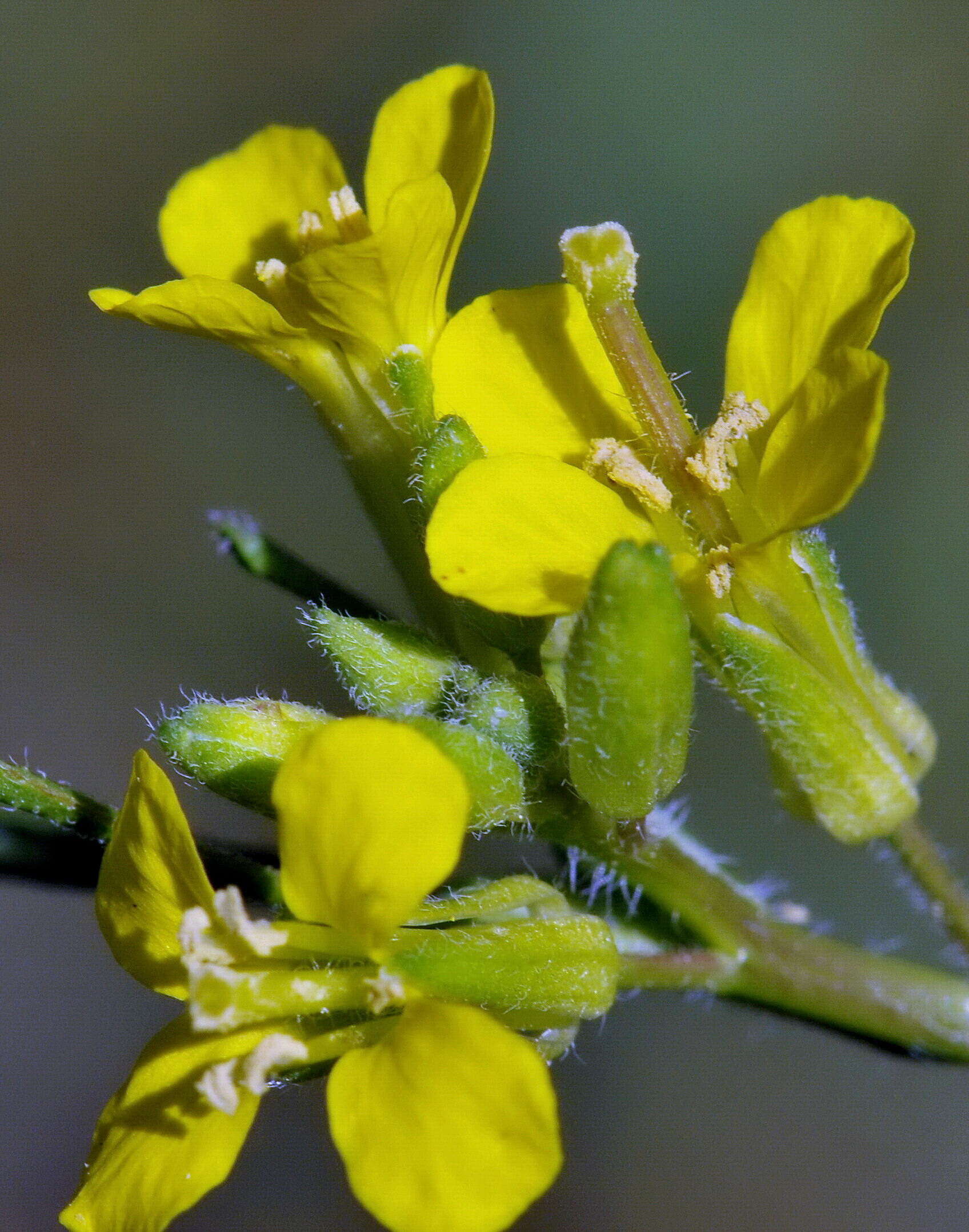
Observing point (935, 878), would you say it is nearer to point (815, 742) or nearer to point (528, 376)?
point (815, 742)

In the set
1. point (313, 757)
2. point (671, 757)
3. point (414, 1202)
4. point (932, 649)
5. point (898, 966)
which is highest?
point (313, 757)

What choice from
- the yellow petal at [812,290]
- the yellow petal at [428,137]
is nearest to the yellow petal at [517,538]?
the yellow petal at [812,290]

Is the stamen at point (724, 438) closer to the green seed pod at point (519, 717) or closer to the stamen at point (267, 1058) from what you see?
the green seed pod at point (519, 717)

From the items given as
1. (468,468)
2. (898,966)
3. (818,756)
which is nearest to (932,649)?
(898,966)

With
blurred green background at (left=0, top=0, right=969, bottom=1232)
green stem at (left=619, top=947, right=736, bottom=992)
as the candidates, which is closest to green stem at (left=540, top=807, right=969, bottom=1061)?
green stem at (left=619, top=947, right=736, bottom=992)

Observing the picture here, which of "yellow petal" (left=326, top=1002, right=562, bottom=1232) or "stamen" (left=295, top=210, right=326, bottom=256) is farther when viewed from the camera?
"stamen" (left=295, top=210, right=326, bottom=256)

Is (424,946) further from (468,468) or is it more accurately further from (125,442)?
(125,442)

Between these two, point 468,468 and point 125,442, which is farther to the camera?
point 125,442

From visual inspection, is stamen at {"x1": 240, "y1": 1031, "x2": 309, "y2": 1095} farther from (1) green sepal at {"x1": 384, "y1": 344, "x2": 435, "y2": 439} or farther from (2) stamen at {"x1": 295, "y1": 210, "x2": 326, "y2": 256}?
(2) stamen at {"x1": 295, "y1": 210, "x2": 326, "y2": 256}
